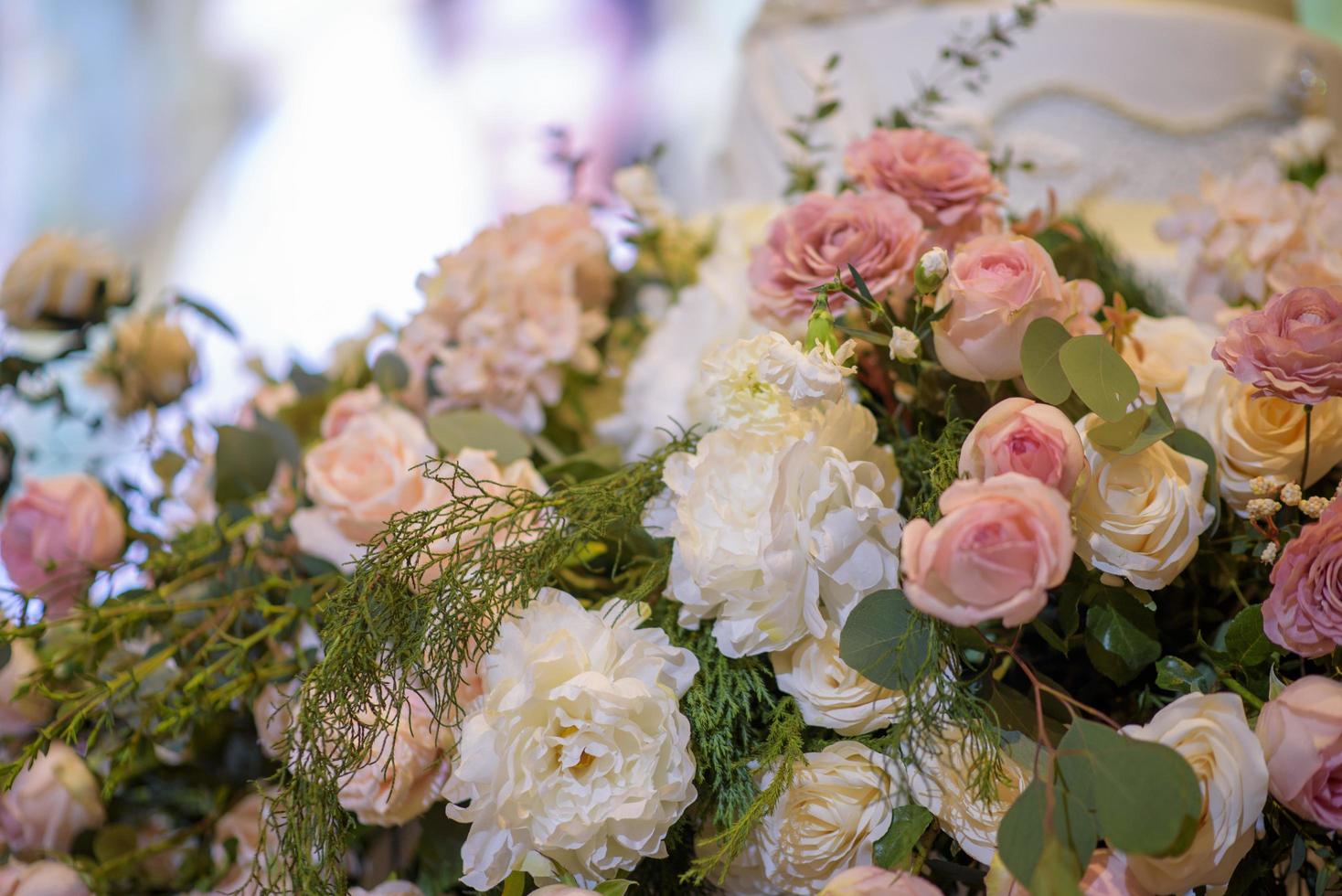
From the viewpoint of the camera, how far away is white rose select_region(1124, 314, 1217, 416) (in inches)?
16.5

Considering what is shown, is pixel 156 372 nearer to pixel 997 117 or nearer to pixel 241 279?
pixel 997 117

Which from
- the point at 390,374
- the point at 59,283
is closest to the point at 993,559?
the point at 390,374

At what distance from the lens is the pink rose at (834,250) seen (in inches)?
15.9

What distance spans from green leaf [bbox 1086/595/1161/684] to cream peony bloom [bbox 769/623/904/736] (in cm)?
8

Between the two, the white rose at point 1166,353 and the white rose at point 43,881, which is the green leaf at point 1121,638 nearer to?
the white rose at point 1166,353

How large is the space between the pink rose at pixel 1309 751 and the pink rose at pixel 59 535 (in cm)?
54

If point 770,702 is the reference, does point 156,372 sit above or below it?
below

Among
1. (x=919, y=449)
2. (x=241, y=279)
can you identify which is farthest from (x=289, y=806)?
(x=241, y=279)

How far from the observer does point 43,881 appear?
1.52 feet

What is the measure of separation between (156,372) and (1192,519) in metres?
0.67

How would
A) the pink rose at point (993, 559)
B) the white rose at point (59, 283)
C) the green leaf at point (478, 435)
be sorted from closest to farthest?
1. the pink rose at point (993, 559)
2. the green leaf at point (478, 435)
3. the white rose at point (59, 283)

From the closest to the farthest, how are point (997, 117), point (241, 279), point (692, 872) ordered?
point (692, 872)
point (997, 117)
point (241, 279)

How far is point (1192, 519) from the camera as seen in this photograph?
34 cm

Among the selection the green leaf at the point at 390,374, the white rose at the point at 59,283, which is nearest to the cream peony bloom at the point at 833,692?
the green leaf at the point at 390,374
